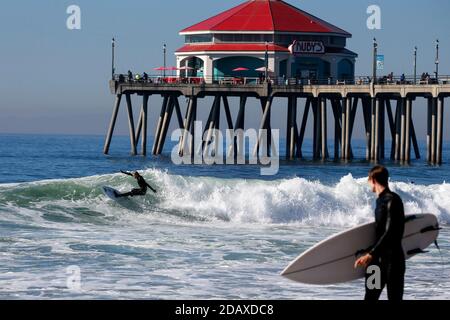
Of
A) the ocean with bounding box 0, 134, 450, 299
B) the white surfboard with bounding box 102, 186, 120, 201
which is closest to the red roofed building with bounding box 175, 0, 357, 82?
the ocean with bounding box 0, 134, 450, 299

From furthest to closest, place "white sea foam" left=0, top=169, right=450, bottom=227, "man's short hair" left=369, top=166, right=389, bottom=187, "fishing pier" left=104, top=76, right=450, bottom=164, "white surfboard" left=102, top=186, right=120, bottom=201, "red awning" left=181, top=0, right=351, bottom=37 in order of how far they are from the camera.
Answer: "red awning" left=181, top=0, right=351, bottom=37 < "fishing pier" left=104, top=76, right=450, bottom=164 < "white surfboard" left=102, top=186, right=120, bottom=201 < "white sea foam" left=0, top=169, right=450, bottom=227 < "man's short hair" left=369, top=166, right=389, bottom=187

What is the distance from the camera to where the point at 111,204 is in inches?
1297

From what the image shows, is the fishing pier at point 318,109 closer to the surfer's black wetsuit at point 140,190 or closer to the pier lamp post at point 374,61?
the pier lamp post at point 374,61

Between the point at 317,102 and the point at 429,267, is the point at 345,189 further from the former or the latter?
the point at 317,102

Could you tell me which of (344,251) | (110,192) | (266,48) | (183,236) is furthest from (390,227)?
(266,48)

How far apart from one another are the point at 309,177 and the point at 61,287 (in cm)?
3454

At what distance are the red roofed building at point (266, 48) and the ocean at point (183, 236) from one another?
31.1 m

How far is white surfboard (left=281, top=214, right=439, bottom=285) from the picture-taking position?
12.3m

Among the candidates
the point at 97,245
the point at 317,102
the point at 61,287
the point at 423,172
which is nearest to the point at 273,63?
the point at 317,102

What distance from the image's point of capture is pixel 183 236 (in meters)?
25.8

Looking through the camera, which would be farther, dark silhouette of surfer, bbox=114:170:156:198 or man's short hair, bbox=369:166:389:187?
dark silhouette of surfer, bbox=114:170:156:198

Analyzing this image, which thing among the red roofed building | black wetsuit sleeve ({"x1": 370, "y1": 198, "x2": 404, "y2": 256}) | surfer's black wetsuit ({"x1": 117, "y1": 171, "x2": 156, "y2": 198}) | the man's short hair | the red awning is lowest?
surfer's black wetsuit ({"x1": 117, "y1": 171, "x2": 156, "y2": 198})

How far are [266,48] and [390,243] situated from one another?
5698 centimetres

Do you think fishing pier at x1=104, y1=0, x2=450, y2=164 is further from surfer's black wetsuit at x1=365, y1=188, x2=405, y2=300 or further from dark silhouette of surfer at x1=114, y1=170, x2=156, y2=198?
surfer's black wetsuit at x1=365, y1=188, x2=405, y2=300
